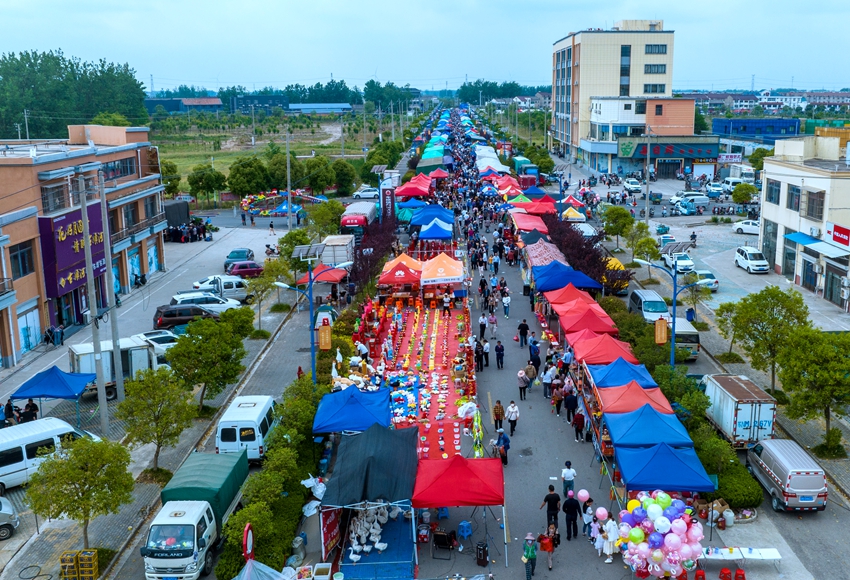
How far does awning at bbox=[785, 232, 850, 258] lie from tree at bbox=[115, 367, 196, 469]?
24.9 m

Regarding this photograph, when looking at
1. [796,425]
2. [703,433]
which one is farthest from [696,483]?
[796,425]

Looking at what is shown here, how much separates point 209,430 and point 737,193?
4397cm

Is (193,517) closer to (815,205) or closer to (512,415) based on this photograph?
(512,415)

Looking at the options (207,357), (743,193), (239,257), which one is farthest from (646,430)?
(743,193)

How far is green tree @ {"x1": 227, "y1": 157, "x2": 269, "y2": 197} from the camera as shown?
195 ft

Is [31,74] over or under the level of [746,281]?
over

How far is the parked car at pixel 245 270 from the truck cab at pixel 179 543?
23770 mm

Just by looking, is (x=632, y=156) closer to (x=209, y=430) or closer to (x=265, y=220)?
(x=265, y=220)

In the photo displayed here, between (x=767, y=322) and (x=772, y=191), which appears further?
(x=772, y=191)

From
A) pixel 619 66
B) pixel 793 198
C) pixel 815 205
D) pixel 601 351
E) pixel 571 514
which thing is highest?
pixel 619 66

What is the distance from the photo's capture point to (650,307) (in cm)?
2777

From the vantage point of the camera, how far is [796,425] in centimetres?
2003

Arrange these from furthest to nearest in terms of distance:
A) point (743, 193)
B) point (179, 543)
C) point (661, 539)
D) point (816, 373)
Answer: point (743, 193)
point (816, 373)
point (179, 543)
point (661, 539)

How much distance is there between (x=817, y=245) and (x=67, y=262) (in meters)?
29.1
